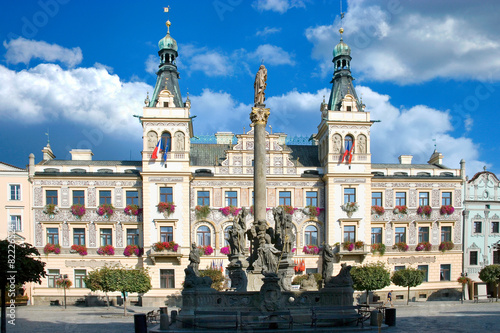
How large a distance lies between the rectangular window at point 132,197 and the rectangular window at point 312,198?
14.4 meters

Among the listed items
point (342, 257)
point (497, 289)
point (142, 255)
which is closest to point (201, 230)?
point (142, 255)

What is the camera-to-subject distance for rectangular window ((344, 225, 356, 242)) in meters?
44.2

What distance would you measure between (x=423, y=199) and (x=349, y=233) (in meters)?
7.50

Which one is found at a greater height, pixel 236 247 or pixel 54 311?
pixel 236 247

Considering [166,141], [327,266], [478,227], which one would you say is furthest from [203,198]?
[478,227]

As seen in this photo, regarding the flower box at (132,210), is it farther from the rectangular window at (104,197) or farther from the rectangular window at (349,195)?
the rectangular window at (349,195)

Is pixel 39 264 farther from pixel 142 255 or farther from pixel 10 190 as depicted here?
pixel 10 190

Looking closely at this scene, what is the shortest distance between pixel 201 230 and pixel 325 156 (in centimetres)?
1243

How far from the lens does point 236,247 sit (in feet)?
85.0

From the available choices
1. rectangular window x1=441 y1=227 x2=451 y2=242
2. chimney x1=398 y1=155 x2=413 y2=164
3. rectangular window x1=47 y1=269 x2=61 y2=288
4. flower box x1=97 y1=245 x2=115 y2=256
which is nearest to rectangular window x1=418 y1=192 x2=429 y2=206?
rectangular window x1=441 y1=227 x2=451 y2=242

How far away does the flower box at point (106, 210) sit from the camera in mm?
43125

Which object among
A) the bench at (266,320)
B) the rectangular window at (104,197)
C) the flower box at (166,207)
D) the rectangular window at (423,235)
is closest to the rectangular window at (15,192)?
the rectangular window at (104,197)

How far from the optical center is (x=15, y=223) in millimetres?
42438

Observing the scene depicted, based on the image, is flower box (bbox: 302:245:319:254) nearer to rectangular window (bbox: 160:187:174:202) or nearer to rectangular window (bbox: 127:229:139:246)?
rectangular window (bbox: 160:187:174:202)
